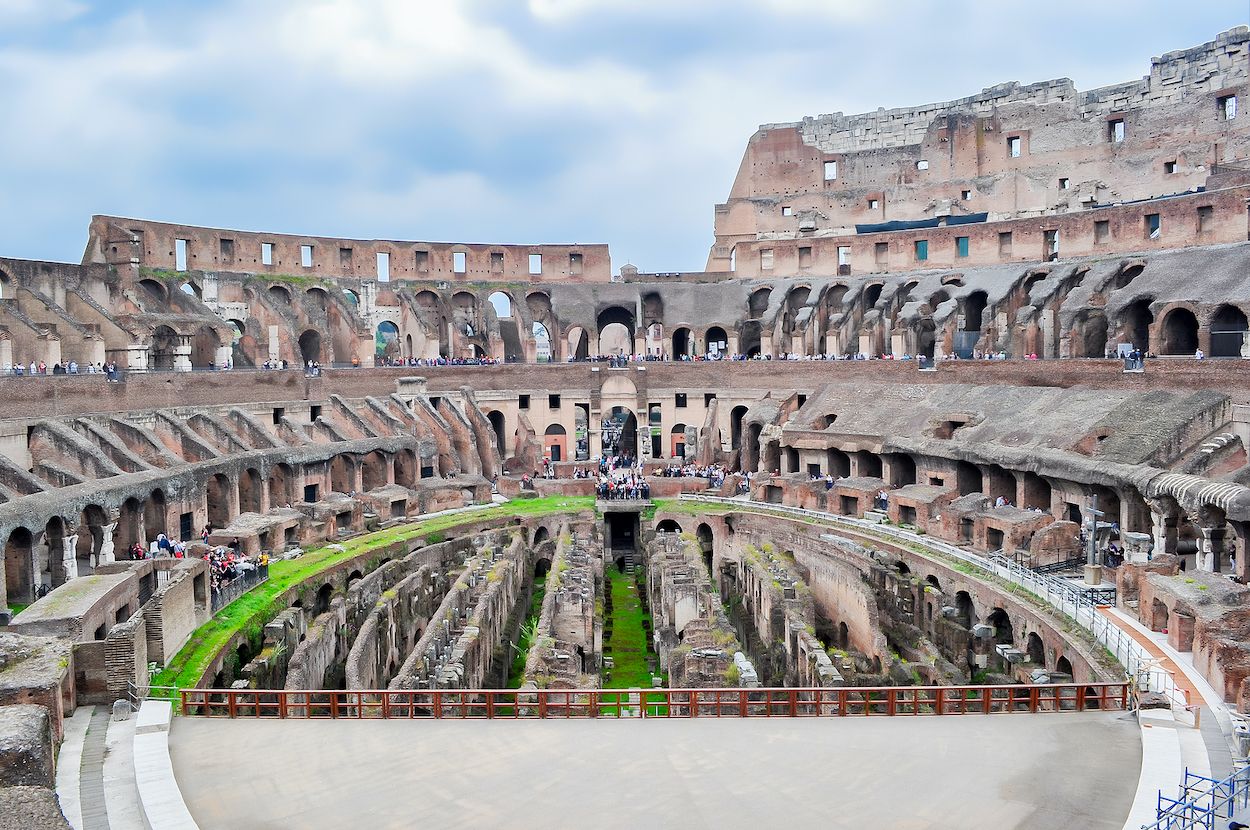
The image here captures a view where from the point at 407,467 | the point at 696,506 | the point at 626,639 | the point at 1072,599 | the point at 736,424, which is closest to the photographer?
the point at 1072,599

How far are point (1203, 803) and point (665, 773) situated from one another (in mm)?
6239

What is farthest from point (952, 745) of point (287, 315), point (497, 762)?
point (287, 315)

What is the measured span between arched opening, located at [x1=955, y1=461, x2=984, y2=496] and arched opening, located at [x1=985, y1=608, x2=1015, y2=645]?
27.5 feet

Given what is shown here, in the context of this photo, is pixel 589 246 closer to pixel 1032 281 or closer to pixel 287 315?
pixel 287 315

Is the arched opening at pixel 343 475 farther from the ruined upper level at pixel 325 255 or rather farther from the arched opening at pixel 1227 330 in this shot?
the arched opening at pixel 1227 330

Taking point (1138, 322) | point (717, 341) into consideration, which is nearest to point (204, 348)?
point (717, 341)

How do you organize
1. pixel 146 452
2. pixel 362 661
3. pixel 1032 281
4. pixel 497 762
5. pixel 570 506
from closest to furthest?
pixel 497 762 < pixel 362 661 < pixel 146 452 < pixel 570 506 < pixel 1032 281

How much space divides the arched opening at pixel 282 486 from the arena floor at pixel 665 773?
1923 cm

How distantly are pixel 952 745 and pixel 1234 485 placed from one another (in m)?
12.9

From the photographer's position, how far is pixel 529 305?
2030 inches

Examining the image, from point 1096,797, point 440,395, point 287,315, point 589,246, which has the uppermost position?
point 589,246

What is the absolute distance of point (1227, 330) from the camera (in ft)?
110

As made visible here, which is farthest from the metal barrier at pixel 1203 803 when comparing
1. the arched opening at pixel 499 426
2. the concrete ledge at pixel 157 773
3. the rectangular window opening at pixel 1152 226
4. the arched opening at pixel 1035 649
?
the arched opening at pixel 499 426

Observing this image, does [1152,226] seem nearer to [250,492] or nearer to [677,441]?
[677,441]
